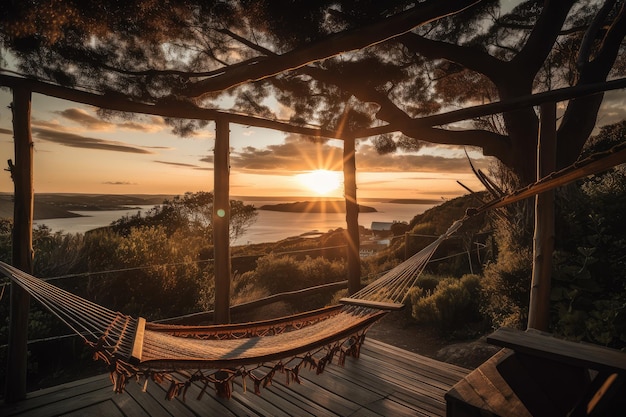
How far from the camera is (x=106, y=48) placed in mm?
2502

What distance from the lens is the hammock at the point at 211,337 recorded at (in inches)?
61.4

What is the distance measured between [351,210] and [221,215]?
1.25 m

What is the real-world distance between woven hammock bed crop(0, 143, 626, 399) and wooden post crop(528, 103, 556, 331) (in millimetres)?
462

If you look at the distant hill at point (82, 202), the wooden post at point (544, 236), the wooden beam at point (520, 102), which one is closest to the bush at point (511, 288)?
the wooden post at point (544, 236)

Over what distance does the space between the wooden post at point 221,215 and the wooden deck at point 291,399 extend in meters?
0.58

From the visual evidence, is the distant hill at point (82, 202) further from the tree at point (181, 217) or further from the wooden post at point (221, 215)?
the wooden post at point (221, 215)

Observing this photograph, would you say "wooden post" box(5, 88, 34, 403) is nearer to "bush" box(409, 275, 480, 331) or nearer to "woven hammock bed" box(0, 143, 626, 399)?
"woven hammock bed" box(0, 143, 626, 399)

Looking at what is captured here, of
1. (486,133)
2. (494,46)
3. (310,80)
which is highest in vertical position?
(494,46)

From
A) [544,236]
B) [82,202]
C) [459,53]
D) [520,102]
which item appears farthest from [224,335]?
[82,202]

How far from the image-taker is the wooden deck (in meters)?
2.02

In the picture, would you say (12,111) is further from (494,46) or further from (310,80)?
(494,46)

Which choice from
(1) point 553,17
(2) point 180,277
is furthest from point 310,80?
(2) point 180,277

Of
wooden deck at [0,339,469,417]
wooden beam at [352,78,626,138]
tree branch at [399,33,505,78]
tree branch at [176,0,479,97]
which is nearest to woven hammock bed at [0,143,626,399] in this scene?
wooden deck at [0,339,469,417]

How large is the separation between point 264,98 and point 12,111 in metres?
2.09
